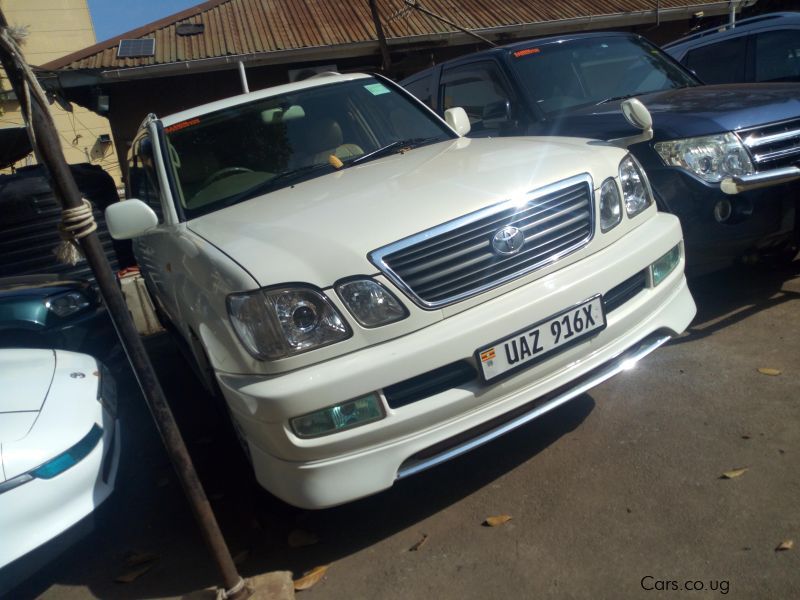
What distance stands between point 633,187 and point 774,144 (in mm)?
1293

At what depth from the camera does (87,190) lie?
805 centimetres

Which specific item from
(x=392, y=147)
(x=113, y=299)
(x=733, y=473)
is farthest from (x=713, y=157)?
(x=113, y=299)

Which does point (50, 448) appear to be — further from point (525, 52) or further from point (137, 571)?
point (525, 52)

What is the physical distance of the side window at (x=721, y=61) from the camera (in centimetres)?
598

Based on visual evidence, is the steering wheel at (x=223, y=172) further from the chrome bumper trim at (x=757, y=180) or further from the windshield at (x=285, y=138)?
the chrome bumper trim at (x=757, y=180)

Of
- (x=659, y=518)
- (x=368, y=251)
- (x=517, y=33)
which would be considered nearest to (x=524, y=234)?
(x=368, y=251)

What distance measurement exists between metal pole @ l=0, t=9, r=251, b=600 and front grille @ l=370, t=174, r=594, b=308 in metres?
0.87

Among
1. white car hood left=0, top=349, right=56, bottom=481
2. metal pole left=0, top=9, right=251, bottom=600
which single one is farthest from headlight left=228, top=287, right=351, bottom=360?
white car hood left=0, top=349, right=56, bottom=481

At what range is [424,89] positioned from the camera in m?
6.10

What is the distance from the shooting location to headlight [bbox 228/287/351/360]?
2.31m

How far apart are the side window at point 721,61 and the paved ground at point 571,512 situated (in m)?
3.26

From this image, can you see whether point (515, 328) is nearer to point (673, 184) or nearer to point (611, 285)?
point (611, 285)

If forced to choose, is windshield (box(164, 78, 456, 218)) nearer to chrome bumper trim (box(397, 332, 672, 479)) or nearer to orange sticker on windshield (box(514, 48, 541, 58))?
orange sticker on windshield (box(514, 48, 541, 58))

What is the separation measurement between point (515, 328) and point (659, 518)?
2.83ft
